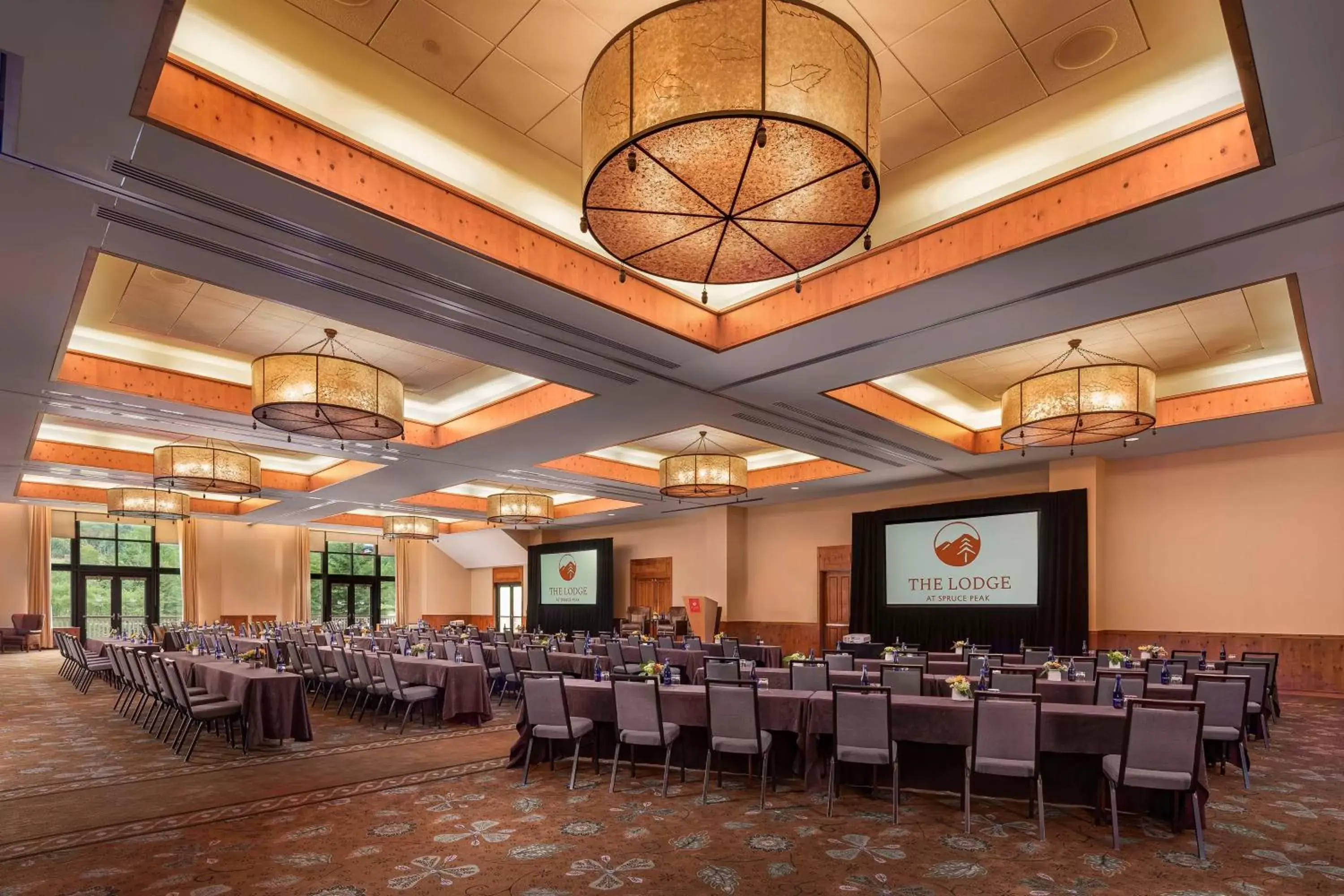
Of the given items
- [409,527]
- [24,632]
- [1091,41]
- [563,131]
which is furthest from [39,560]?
[1091,41]

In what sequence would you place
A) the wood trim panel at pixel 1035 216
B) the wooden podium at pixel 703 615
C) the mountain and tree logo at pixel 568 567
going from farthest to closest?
the mountain and tree logo at pixel 568 567, the wooden podium at pixel 703 615, the wood trim panel at pixel 1035 216

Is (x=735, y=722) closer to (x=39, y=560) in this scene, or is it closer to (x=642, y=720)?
(x=642, y=720)

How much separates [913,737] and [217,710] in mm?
6432

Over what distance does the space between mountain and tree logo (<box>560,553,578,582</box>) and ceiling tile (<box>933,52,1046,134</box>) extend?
62.0 feet

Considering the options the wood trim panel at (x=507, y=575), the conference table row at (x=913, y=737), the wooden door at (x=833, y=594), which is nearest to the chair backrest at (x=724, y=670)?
the conference table row at (x=913, y=737)

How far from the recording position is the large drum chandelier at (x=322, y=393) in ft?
21.8

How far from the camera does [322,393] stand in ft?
21.8

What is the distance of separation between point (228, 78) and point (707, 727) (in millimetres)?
5137

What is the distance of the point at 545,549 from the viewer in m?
23.4

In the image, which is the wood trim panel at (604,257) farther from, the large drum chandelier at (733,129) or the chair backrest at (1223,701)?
the chair backrest at (1223,701)

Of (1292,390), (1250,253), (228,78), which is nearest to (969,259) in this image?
(1250,253)

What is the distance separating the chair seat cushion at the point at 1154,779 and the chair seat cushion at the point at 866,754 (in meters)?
1.31

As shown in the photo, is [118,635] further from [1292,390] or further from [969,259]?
[1292,390]

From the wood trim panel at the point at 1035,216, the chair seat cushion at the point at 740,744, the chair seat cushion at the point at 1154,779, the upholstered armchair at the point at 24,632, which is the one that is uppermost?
the wood trim panel at the point at 1035,216
